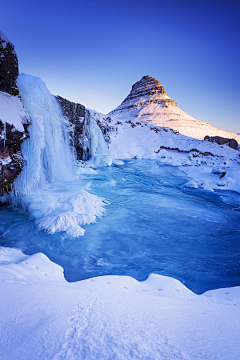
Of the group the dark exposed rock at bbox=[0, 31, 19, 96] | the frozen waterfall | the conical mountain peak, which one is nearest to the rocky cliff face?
the dark exposed rock at bbox=[0, 31, 19, 96]

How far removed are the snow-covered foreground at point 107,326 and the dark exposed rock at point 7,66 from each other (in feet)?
18.1

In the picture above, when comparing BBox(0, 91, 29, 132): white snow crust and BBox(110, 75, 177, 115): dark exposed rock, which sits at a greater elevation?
BBox(110, 75, 177, 115): dark exposed rock

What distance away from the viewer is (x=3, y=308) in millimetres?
1293

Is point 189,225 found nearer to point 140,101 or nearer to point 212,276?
point 212,276

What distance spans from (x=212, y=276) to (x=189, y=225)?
192cm

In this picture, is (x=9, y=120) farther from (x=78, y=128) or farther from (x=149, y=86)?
(x=149, y=86)

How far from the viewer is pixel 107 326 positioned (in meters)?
1.15

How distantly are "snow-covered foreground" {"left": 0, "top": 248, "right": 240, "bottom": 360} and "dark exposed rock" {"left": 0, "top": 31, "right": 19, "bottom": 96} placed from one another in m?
5.50

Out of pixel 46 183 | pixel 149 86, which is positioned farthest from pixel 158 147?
pixel 149 86

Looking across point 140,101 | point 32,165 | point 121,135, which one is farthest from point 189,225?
point 140,101

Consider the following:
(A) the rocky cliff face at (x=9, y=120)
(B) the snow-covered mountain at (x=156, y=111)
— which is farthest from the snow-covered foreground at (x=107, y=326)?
(B) the snow-covered mountain at (x=156, y=111)

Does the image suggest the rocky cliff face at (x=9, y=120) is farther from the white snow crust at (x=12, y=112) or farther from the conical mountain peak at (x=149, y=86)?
the conical mountain peak at (x=149, y=86)

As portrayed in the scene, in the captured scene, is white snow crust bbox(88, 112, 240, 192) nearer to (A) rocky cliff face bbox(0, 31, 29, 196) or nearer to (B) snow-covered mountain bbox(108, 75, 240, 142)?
(A) rocky cliff face bbox(0, 31, 29, 196)

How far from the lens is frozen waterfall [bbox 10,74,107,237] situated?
4465 mm
